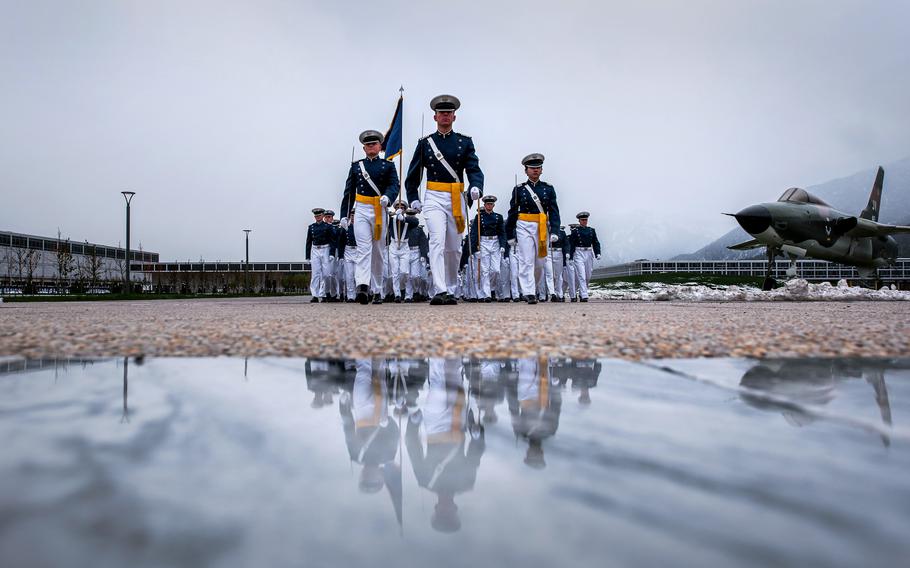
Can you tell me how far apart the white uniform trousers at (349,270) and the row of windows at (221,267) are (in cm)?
6375

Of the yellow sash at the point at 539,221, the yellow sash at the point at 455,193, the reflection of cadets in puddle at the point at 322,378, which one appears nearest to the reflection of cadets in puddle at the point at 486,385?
the reflection of cadets in puddle at the point at 322,378

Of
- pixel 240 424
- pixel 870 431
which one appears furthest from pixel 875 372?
pixel 240 424

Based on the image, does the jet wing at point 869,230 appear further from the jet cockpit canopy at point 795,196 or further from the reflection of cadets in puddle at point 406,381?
the reflection of cadets in puddle at point 406,381

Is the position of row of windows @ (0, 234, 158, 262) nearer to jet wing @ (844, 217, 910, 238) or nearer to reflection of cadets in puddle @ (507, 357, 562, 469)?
jet wing @ (844, 217, 910, 238)

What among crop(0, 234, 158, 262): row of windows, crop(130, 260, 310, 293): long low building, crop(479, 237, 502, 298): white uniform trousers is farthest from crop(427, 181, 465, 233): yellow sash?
crop(130, 260, 310, 293): long low building

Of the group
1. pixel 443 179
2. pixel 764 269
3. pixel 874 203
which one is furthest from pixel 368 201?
pixel 764 269

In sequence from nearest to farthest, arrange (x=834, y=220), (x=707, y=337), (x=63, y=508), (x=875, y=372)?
(x=63, y=508), (x=875, y=372), (x=707, y=337), (x=834, y=220)

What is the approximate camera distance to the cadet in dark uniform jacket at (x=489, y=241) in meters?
15.1

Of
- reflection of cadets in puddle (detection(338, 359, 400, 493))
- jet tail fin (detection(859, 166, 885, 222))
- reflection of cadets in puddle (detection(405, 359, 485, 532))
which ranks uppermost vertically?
jet tail fin (detection(859, 166, 885, 222))

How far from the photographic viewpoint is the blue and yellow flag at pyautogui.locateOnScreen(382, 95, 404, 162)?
10.9m

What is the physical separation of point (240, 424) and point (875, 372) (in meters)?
A: 1.89

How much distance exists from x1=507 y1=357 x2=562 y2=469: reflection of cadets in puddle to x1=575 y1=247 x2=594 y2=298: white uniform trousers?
13.7m

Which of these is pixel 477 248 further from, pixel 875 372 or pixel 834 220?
pixel 875 372

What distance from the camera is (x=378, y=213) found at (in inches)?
368
